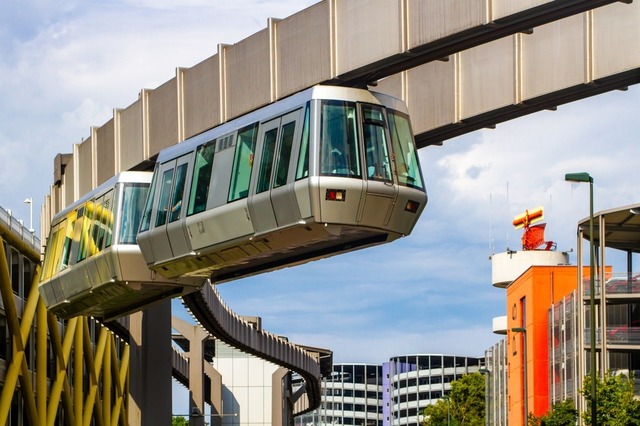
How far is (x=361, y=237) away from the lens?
27.4m

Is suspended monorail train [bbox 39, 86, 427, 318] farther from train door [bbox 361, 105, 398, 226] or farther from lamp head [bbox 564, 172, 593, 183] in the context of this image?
lamp head [bbox 564, 172, 593, 183]

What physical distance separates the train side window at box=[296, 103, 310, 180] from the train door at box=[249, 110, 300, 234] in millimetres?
333

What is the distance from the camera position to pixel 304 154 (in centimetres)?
2488

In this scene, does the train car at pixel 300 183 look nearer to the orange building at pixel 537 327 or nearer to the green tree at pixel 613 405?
the green tree at pixel 613 405

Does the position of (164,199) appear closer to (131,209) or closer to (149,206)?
(149,206)

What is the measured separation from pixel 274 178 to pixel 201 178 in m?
3.52

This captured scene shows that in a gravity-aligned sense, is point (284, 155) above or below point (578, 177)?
below

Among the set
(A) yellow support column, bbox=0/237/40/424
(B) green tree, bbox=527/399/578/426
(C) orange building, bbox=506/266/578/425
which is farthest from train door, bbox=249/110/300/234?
(C) orange building, bbox=506/266/578/425

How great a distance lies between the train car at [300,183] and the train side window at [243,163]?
24 mm

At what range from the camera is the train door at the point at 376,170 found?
25.0 meters

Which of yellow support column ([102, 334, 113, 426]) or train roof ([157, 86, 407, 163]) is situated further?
yellow support column ([102, 334, 113, 426])

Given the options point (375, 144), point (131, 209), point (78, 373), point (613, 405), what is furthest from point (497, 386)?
point (375, 144)

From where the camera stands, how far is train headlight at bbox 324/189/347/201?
24.5m

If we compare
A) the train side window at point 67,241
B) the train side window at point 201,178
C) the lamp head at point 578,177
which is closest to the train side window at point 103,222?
the train side window at point 67,241
